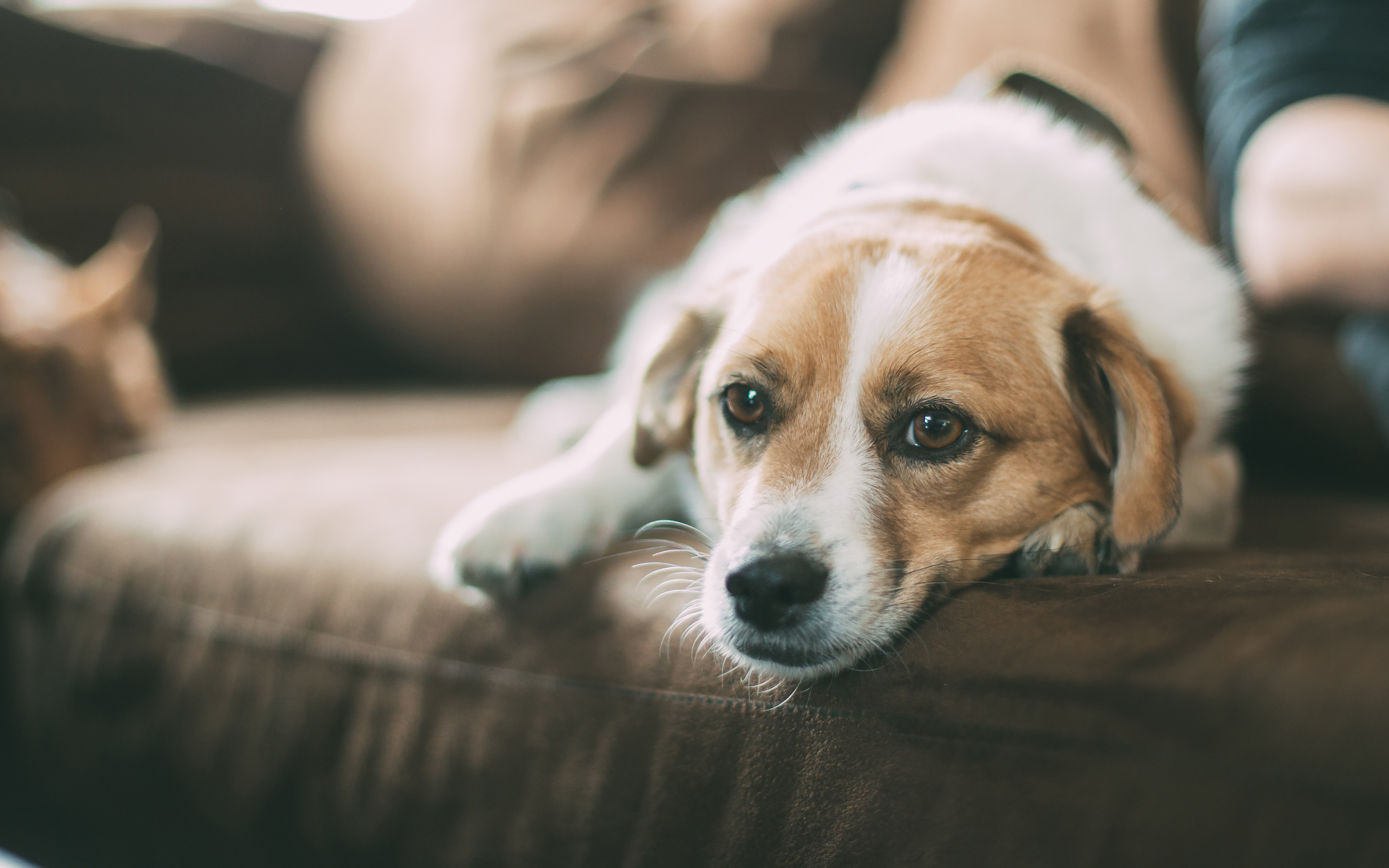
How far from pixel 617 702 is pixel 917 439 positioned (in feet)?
1.58

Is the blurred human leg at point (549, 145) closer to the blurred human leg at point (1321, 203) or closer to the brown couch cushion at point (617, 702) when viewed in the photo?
the brown couch cushion at point (617, 702)

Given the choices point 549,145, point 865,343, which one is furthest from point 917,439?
point 549,145

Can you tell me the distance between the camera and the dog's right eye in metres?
1.17

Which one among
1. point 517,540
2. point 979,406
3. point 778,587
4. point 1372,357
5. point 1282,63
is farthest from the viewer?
point 1282,63

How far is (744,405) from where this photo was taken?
1193 millimetres

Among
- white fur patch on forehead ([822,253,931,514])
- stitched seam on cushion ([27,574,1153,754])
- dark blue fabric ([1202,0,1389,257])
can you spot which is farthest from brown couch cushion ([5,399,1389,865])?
dark blue fabric ([1202,0,1389,257])

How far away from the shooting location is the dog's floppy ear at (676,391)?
52.8 inches

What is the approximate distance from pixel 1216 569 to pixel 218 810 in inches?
53.5

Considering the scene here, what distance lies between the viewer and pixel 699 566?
116 cm

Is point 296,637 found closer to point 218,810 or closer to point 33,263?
point 218,810

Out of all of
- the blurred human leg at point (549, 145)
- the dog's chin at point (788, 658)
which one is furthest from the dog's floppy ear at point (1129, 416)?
the blurred human leg at point (549, 145)

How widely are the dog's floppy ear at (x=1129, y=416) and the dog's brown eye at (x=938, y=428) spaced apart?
0.59 ft

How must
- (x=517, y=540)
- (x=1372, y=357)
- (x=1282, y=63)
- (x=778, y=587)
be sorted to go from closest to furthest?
(x=778, y=587)
(x=517, y=540)
(x=1372, y=357)
(x=1282, y=63)

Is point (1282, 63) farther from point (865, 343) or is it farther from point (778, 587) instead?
point (778, 587)
